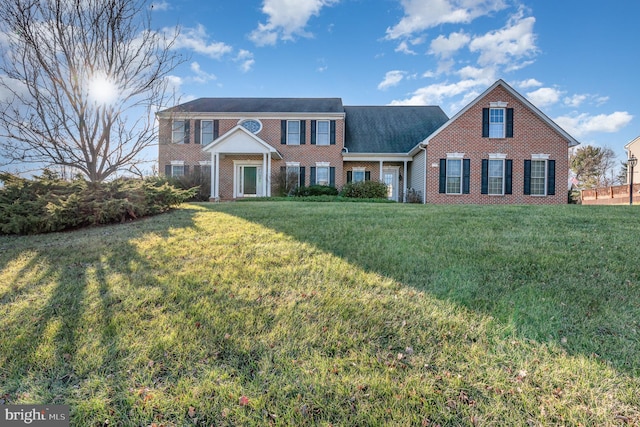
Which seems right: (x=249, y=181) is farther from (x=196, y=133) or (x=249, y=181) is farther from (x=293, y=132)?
(x=196, y=133)

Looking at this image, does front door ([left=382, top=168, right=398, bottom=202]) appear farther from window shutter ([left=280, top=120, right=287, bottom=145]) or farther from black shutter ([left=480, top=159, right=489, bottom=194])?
window shutter ([left=280, top=120, right=287, bottom=145])

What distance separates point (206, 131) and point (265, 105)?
391 centimetres

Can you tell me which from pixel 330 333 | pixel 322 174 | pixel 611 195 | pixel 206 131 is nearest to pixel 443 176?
pixel 322 174

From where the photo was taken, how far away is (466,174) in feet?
50.7

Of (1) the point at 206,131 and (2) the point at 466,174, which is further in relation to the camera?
(1) the point at 206,131

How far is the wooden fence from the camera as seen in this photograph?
21.8 m

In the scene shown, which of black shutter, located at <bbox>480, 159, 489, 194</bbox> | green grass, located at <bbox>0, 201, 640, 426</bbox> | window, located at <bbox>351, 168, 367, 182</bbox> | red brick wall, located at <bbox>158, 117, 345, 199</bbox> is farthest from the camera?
window, located at <bbox>351, 168, 367, 182</bbox>

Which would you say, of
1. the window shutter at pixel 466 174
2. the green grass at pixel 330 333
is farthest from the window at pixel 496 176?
the green grass at pixel 330 333

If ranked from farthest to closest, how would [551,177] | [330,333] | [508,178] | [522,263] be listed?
1. [508,178]
2. [551,177]
3. [522,263]
4. [330,333]

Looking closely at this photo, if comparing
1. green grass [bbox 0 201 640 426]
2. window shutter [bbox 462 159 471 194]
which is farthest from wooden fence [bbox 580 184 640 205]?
green grass [bbox 0 201 640 426]

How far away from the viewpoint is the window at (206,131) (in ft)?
60.6

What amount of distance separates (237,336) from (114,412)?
2.96 feet

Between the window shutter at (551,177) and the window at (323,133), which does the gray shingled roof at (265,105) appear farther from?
the window shutter at (551,177)

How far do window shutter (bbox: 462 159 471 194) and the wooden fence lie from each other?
48.0 ft
